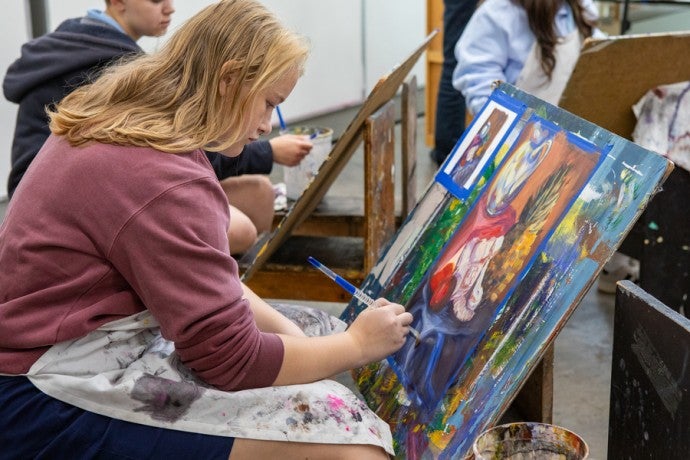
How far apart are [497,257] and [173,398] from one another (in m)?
0.59

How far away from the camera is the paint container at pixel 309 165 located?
111 inches

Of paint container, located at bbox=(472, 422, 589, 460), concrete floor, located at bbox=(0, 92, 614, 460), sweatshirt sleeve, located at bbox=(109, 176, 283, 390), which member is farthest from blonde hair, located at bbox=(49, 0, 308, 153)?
concrete floor, located at bbox=(0, 92, 614, 460)

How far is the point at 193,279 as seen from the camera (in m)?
1.38

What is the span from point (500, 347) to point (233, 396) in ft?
1.39

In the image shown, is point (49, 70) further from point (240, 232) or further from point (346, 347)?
point (346, 347)

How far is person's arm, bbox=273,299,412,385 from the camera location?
1501 millimetres

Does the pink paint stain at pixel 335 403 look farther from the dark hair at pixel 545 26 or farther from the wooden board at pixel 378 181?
the dark hair at pixel 545 26

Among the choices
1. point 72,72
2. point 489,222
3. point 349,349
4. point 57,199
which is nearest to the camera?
point 57,199

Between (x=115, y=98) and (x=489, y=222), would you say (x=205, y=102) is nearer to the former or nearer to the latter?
(x=115, y=98)

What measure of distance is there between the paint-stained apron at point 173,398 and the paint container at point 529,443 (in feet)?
0.54

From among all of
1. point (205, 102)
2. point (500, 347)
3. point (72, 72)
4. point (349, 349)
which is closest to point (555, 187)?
point (500, 347)

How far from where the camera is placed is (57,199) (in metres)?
1.42

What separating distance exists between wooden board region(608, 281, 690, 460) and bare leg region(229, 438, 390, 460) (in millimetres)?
417

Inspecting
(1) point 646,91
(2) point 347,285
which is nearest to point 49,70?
(2) point 347,285
